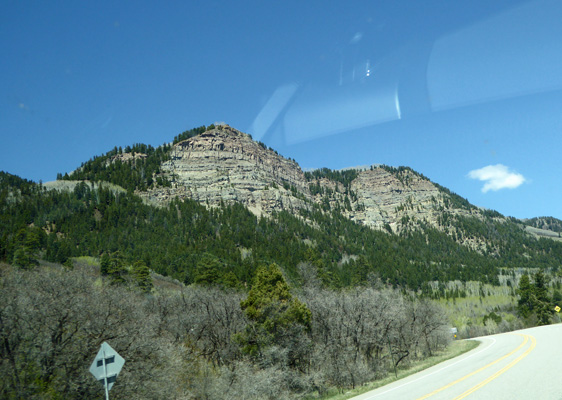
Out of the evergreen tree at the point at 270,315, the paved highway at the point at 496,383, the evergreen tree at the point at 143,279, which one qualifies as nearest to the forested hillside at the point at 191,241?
the evergreen tree at the point at 143,279

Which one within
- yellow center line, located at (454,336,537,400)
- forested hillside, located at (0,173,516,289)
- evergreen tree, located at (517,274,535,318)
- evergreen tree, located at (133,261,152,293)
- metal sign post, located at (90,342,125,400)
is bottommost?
evergreen tree, located at (517,274,535,318)

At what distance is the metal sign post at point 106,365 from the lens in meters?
9.27

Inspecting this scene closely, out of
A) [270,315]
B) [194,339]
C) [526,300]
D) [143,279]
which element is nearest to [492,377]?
[270,315]

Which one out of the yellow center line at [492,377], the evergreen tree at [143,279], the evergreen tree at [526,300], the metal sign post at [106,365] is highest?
the evergreen tree at [143,279]

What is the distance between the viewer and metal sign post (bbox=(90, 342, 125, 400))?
9266mm

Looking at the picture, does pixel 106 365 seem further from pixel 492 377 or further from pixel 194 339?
pixel 194 339

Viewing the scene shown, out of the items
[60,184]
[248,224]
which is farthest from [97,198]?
[248,224]

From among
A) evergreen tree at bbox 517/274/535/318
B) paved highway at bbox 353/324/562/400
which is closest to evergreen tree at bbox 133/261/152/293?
paved highway at bbox 353/324/562/400

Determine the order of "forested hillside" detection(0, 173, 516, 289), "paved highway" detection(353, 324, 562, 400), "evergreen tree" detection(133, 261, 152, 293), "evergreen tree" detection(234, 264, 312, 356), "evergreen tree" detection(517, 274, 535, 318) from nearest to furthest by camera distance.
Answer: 1. "paved highway" detection(353, 324, 562, 400)
2. "evergreen tree" detection(234, 264, 312, 356)
3. "evergreen tree" detection(133, 261, 152, 293)
4. "evergreen tree" detection(517, 274, 535, 318)
5. "forested hillside" detection(0, 173, 516, 289)

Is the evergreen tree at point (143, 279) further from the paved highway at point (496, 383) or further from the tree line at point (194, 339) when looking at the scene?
the paved highway at point (496, 383)

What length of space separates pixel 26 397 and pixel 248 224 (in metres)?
140

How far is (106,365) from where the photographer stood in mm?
9438

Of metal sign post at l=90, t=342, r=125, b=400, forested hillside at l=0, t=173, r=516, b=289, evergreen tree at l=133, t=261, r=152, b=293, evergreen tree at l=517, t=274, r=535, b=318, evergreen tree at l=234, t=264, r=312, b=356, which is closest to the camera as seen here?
metal sign post at l=90, t=342, r=125, b=400

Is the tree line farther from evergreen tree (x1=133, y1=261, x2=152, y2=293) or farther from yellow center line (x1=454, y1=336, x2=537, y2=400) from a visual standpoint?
evergreen tree (x1=133, y1=261, x2=152, y2=293)
